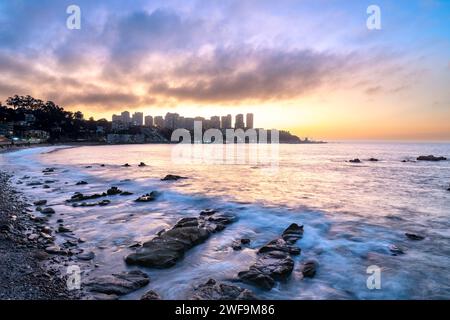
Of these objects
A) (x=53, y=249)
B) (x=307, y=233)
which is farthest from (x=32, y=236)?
(x=307, y=233)

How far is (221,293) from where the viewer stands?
21.2 feet

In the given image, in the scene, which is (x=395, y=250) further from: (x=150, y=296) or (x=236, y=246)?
(x=150, y=296)

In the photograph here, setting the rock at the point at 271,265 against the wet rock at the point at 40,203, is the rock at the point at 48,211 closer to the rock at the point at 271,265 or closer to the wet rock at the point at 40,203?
the wet rock at the point at 40,203

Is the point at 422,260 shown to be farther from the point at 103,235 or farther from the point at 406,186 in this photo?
the point at 406,186

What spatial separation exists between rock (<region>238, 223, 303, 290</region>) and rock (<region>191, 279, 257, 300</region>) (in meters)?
0.68

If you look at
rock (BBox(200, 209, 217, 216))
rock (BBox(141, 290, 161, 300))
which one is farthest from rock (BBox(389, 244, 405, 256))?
rock (BBox(200, 209, 217, 216))

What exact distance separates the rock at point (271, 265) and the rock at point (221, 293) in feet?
2.24

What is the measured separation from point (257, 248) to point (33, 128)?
168567mm

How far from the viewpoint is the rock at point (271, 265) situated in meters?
7.21

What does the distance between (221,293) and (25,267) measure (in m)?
4.87

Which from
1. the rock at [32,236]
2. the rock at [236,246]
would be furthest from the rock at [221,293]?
the rock at [32,236]

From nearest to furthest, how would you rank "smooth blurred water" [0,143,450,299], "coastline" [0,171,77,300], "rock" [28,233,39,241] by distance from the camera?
"coastline" [0,171,77,300], "smooth blurred water" [0,143,450,299], "rock" [28,233,39,241]

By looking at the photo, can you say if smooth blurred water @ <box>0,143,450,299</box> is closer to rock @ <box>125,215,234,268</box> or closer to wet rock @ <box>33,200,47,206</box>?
rock @ <box>125,215,234,268</box>

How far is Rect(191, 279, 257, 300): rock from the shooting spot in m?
6.31
